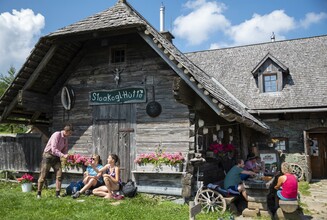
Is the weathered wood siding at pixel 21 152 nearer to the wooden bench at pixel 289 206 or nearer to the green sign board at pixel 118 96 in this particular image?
the green sign board at pixel 118 96

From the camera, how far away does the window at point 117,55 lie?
10.3 metres

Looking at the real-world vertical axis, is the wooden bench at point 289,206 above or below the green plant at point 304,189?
above

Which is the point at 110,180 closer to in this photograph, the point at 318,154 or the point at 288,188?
the point at 288,188

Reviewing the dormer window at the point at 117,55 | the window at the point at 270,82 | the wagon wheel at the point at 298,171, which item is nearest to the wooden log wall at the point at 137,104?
the dormer window at the point at 117,55

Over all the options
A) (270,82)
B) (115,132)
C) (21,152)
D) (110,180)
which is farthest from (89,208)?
(270,82)

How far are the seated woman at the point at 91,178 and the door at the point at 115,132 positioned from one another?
0.71m

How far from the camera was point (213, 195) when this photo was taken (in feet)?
25.2

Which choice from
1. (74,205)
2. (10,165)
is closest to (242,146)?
(74,205)

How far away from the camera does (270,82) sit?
17391 millimetres

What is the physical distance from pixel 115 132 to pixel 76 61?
3053 mm

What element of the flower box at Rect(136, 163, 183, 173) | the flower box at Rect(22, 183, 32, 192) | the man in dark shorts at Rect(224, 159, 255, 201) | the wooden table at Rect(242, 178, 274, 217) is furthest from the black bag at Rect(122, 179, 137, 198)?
the flower box at Rect(22, 183, 32, 192)

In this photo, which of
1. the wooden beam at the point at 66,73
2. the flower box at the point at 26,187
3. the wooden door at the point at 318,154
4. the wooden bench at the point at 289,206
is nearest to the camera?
the wooden bench at the point at 289,206

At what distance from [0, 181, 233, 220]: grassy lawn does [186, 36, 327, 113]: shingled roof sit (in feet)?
33.0

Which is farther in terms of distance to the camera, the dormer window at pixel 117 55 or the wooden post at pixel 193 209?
the dormer window at pixel 117 55
